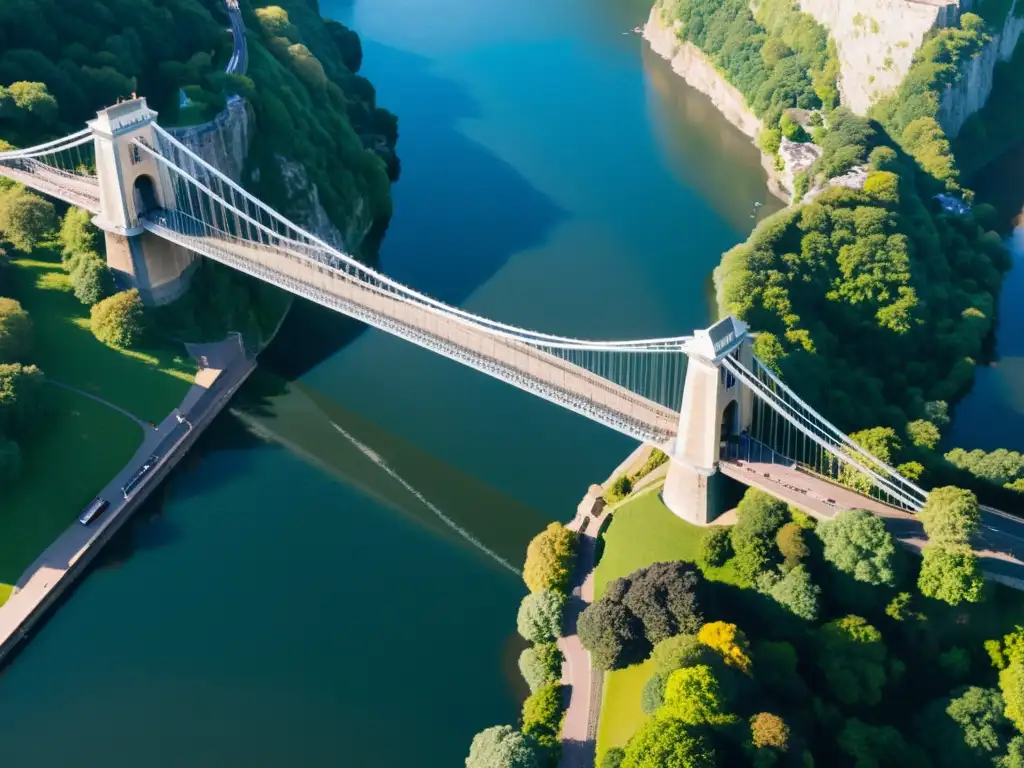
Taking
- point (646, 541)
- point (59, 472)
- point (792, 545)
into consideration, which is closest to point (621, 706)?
point (646, 541)

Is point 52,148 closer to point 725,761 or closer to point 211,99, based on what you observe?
point 211,99

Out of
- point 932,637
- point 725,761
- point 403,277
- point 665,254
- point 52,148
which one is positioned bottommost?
point 725,761

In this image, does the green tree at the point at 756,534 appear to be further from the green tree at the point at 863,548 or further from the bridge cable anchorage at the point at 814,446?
the bridge cable anchorage at the point at 814,446

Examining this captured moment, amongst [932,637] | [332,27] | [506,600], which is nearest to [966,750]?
[932,637]

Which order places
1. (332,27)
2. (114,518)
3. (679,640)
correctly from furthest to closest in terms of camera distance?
(332,27)
(114,518)
(679,640)

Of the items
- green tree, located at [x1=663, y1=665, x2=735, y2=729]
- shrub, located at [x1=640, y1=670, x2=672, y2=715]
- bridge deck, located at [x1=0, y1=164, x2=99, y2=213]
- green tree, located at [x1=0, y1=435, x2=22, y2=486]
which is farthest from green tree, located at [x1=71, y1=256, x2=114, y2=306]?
green tree, located at [x1=663, y1=665, x2=735, y2=729]

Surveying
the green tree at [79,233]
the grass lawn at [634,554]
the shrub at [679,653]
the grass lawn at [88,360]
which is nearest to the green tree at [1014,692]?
the grass lawn at [634,554]
